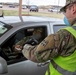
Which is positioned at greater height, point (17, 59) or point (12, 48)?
point (12, 48)

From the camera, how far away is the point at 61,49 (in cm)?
177

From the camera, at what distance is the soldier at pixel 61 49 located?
174cm

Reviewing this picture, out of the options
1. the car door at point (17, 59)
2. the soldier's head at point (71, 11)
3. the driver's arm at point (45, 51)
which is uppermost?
the soldier's head at point (71, 11)

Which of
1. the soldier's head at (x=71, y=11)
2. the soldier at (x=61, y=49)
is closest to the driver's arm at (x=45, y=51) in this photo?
the soldier at (x=61, y=49)

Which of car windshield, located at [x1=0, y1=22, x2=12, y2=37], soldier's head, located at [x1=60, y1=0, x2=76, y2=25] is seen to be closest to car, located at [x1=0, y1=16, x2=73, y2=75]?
car windshield, located at [x1=0, y1=22, x2=12, y2=37]

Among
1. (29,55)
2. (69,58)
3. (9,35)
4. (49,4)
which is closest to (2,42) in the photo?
(9,35)

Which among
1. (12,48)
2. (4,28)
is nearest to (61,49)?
(12,48)

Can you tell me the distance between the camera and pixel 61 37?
1740mm

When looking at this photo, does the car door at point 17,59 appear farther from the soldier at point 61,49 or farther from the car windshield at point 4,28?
the soldier at point 61,49

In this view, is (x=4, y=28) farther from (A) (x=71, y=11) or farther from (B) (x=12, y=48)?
(A) (x=71, y=11)

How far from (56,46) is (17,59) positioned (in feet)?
5.85

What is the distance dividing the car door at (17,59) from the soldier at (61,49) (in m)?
1.50

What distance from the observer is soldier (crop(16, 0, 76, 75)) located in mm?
1741

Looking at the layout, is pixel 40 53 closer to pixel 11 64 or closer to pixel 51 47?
pixel 51 47
